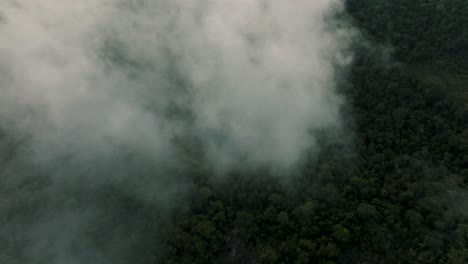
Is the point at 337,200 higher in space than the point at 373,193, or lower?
lower

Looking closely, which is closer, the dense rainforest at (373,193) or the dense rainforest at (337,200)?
the dense rainforest at (373,193)

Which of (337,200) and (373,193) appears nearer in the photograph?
(337,200)

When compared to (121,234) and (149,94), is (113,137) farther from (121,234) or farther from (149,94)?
(121,234)

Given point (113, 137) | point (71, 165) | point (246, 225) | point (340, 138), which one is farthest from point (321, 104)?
point (71, 165)
